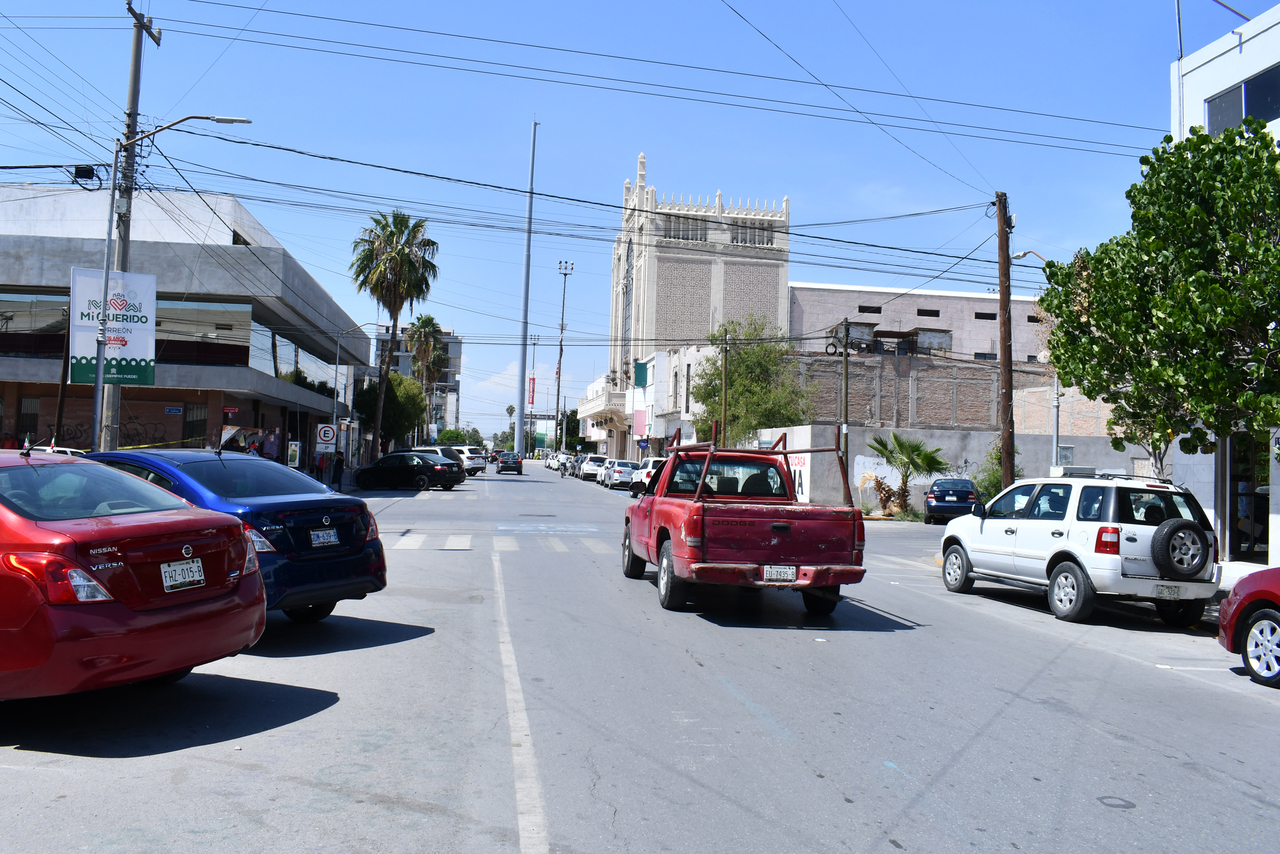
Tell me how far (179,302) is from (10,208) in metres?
15.0

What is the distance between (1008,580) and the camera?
13.0 metres

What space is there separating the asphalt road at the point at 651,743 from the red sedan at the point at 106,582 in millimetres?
506

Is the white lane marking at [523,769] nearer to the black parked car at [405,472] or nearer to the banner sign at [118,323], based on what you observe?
the banner sign at [118,323]

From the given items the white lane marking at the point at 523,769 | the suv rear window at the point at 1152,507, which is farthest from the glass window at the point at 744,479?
the white lane marking at the point at 523,769

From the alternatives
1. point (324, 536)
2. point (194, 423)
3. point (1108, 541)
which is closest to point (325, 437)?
point (194, 423)

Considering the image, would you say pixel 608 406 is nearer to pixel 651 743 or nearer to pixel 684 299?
pixel 684 299

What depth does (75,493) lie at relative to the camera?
6156 millimetres

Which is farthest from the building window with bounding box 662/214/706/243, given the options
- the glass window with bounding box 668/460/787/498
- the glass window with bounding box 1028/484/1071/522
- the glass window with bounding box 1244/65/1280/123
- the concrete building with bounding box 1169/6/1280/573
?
the glass window with bounding box 668/460/787/498

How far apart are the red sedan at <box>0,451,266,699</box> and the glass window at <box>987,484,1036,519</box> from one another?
10.0m

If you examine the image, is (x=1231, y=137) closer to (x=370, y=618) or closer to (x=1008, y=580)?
(x=1008, y=580)

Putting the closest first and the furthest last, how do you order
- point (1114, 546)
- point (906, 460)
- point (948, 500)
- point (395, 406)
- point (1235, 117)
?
point (1114, 546), point (1235, 117), point (948, 500), point (906, 460), point (395, 406)

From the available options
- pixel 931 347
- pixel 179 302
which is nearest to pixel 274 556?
pixel 179 302

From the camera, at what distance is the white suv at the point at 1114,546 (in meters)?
10.9

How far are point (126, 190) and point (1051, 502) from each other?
18.8m
